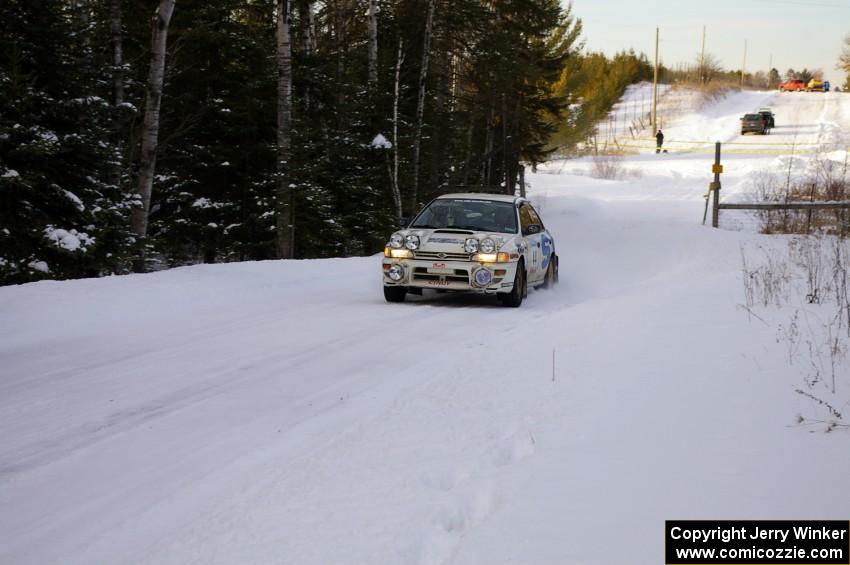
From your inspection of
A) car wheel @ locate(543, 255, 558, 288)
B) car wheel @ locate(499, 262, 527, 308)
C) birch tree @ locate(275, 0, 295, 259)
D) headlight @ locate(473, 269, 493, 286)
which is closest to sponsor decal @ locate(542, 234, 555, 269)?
car wheel @ locate(543, 255, 558, 288)

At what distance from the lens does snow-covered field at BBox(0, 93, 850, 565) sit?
3.54 meters

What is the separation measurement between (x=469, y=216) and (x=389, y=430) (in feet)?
24.3

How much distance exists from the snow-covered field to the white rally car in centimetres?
80

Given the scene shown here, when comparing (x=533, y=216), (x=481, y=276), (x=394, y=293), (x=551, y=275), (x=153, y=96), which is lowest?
(x=551, y=275)

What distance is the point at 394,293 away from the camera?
37.8 ft

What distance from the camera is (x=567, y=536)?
3.39m

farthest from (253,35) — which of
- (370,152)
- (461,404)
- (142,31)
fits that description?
(461,404)

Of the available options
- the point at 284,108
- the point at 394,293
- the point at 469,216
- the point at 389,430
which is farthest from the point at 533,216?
the point at 389,430

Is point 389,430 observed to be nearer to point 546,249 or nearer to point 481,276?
point 481,276

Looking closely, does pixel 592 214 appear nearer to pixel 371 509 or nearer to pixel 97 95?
pixel 97 95

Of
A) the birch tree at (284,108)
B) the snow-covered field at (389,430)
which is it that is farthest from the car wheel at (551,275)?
the birch tree at (284,108)

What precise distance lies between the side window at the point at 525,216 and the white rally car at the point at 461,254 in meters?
0.08

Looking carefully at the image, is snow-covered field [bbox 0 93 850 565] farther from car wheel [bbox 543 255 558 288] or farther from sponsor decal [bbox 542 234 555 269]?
car wheel [bbox 543 255 558 288]

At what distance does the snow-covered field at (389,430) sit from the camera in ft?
11.6
